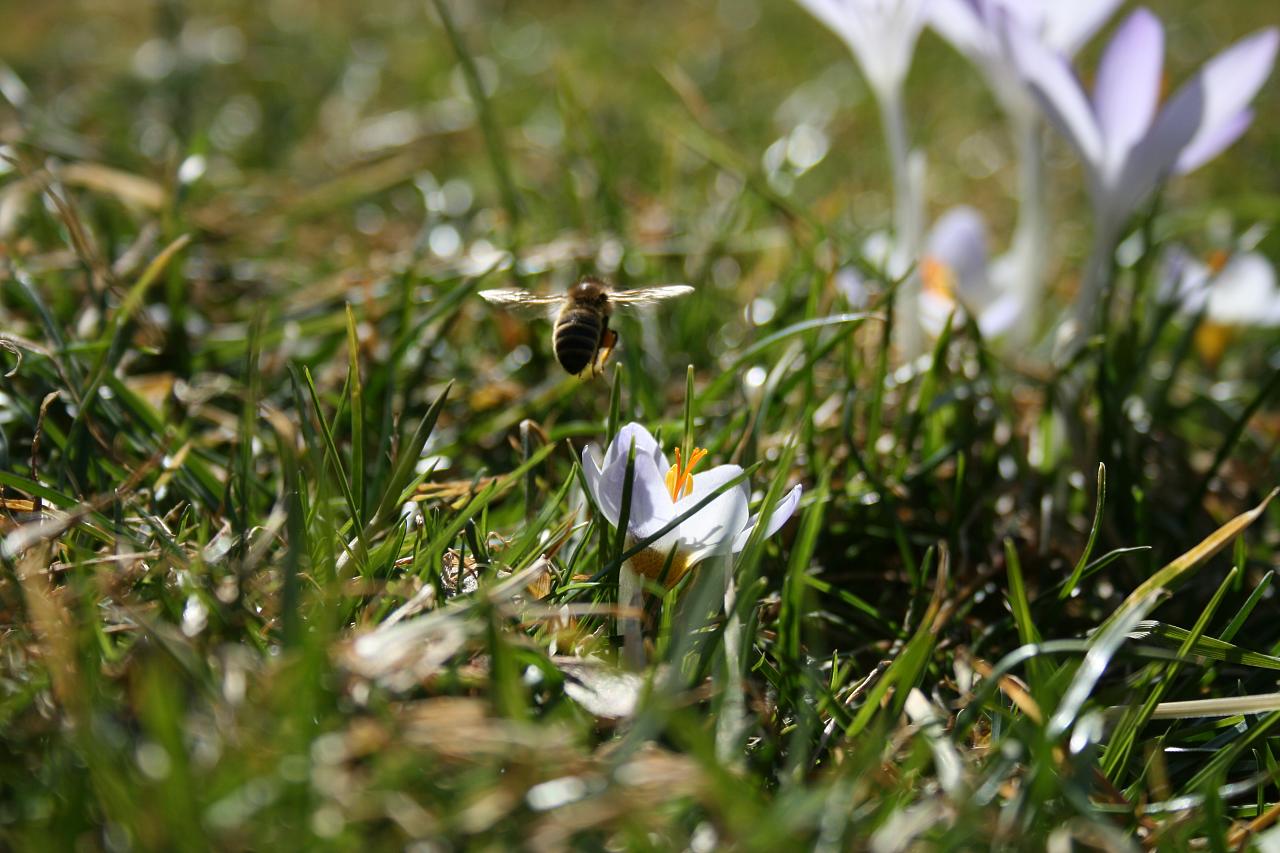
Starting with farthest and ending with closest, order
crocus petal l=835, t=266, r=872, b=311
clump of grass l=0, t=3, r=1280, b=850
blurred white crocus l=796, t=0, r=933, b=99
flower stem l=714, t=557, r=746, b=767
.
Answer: crocus petal l=835, t=266, r=872, b=311 < blurred white crocus l=796, t=0, r=933, b=99 < flower stem l=714, t=557, r=746, b=767 < clump of grass l=0, t=3, r=1280, b=850

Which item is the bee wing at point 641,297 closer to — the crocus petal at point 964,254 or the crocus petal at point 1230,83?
the crocus petal at point 1230,83

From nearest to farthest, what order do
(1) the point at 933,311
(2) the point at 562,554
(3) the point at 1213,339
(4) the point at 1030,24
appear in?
(2) the point at 562,554, (4) the point at 1030,24, (1) the point at 933,311, (3) the point at 1213,339

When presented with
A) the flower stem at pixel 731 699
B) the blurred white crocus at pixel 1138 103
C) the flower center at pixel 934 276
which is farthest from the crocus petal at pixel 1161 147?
the flower stem at pixel 731 699

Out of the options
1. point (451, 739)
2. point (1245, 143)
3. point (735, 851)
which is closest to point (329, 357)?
point (451, 739)

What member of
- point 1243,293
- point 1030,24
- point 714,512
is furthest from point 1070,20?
point 714,512

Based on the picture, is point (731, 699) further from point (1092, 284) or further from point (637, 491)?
point (1092, 284)

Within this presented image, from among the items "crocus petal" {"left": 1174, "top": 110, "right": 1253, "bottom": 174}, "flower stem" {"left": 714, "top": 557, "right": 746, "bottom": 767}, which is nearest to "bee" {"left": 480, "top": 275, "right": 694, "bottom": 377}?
"flower stem" {"left": 714, "top": 557, "right": 746, "bottom": 767}

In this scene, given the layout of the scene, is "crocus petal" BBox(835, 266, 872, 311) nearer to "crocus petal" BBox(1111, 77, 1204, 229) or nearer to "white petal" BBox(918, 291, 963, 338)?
"white petal" BBox(918, 291, 963, 338)
